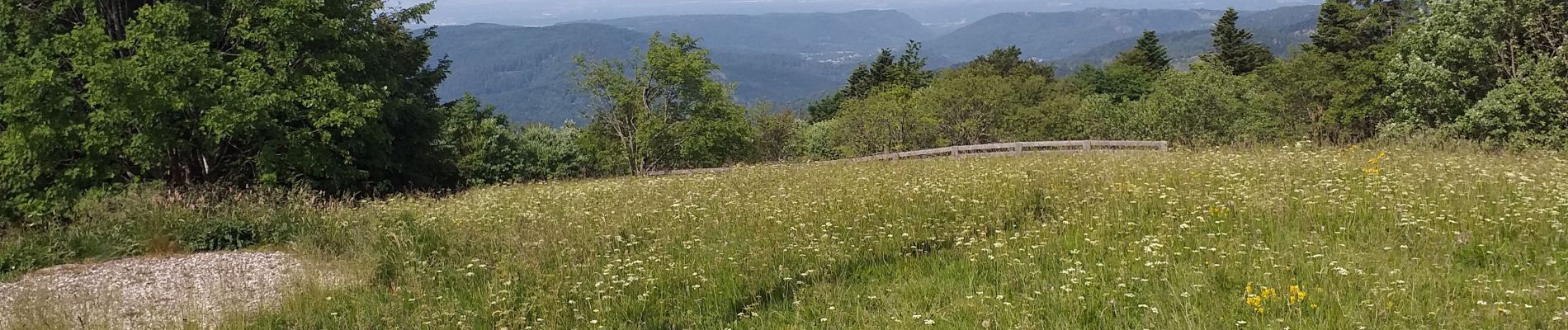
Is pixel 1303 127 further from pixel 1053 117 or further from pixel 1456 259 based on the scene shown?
pixel 1456 259

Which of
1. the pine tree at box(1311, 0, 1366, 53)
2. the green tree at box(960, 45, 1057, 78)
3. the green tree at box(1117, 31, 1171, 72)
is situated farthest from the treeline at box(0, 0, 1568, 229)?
the green tree at box(1117, 31, 1171, 72)

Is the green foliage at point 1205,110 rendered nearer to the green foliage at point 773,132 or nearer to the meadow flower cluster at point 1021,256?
the green foliage at point 773,132

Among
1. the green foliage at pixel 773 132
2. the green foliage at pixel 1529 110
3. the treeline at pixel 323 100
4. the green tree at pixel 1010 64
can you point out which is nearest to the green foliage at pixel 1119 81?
the green tree at pixel 1010 64

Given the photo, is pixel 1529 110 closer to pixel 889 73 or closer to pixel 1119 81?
pixel 889 73

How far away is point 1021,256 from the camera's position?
247 inches

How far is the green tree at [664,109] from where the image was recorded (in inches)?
1740

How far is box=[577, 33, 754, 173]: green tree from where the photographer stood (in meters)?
44.2

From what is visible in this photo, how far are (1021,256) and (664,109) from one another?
4054 centimetres

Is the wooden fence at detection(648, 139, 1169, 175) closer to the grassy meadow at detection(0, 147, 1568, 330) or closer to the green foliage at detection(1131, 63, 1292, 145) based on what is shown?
the grassy meadow at detection(0, 147, 1568, 330)

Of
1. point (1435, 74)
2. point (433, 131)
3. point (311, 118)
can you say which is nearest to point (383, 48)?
point (433, 131)

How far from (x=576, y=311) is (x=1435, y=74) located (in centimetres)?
2640

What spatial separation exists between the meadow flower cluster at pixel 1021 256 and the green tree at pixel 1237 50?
77.1 m

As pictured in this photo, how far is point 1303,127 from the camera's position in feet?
150

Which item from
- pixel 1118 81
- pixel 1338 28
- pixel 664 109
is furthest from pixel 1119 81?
pixel 664 109
